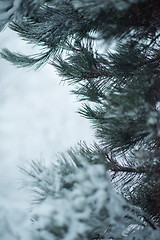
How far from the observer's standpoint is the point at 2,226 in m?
0.73

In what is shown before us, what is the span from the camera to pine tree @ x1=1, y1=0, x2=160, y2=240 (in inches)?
31.7

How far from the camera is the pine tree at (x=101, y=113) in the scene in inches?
31.7

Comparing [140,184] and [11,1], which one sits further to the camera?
[140,184]

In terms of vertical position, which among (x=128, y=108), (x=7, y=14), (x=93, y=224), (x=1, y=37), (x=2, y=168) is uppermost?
(x=1, y=37)

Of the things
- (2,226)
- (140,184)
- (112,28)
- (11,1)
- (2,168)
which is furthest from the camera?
(2,168)

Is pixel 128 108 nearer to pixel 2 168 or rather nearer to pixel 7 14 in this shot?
pixel 7 14

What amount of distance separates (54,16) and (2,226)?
1139mm

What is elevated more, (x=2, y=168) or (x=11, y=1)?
(x=2, y=168)

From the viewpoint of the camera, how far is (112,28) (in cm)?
126

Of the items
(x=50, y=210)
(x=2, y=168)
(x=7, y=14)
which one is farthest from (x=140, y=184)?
(x=2, y=168)

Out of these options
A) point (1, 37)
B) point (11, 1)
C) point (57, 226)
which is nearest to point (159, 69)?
point (11, 1)

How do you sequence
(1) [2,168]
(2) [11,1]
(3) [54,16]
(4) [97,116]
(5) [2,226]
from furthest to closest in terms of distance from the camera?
(1) [2,168], (4) [97,116], (3) [54,16], (2) [11,1], (5) [2,226]

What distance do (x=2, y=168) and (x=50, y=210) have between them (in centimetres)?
255

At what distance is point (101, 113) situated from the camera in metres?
1.86
